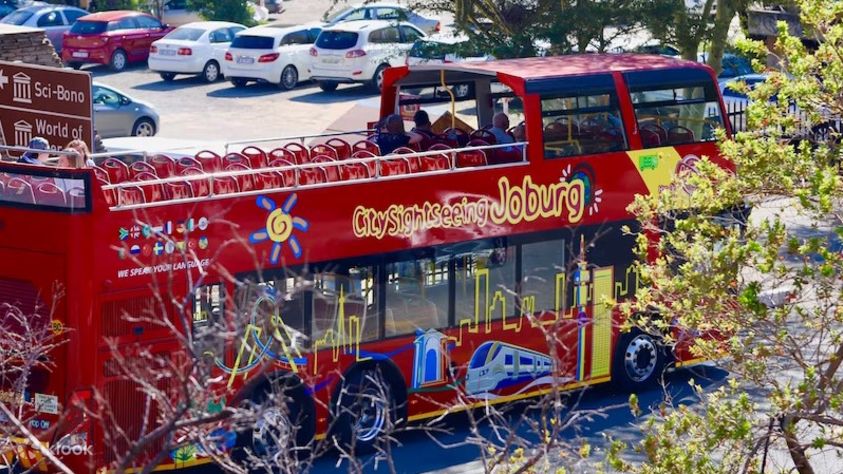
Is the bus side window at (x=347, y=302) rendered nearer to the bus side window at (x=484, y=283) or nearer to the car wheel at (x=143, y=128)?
the bus side window at (x=484, y=283)

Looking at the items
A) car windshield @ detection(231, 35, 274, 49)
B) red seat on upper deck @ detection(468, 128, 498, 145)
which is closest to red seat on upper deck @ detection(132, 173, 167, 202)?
red seat on upper deck @ detection(468, 128, 498, 145)

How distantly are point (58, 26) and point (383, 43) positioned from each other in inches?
412

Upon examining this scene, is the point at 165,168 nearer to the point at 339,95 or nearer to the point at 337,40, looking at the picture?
the point at 339,95

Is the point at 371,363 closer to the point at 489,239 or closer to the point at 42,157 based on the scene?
the point at 489,239

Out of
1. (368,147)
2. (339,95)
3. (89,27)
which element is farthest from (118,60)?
(368,147)

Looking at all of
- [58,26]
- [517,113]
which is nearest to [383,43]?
[58,26]

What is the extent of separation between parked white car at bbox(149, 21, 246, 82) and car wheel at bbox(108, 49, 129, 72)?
183cm

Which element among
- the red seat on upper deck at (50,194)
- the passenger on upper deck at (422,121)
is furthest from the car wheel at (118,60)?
the red seat on upper deck at (50,194)

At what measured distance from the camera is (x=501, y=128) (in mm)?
14844

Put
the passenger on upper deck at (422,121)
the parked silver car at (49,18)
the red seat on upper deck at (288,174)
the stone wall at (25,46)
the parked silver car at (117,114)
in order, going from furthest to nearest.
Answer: the parked silver car at (49,18) < the parked silver car at (117,114) < the stone wall at (25,46) < the passenger on upper deck at (422,121) < the red seat on upper deck at (288,174)

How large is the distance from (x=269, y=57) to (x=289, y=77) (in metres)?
0.95

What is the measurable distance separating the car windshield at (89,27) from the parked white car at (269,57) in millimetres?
3997

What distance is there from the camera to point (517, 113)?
50.5ft

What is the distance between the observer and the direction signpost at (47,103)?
→ 13102 millimetres
